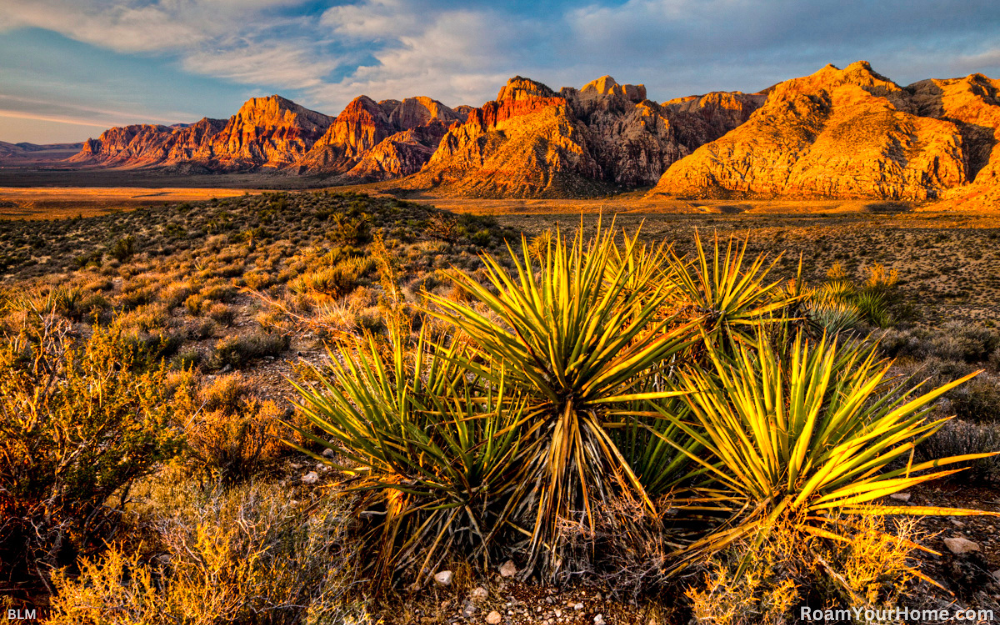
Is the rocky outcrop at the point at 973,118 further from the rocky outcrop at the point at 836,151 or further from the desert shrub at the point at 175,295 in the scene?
the desert shrub at the point at 175,295

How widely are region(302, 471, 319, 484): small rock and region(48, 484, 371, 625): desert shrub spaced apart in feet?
2.86

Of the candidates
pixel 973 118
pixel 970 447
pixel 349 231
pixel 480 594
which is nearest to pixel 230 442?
pixel 480 594

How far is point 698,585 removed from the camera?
2.26 meters

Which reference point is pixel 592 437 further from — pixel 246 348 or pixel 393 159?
pixel 393 159

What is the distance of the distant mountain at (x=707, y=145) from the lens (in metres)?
79.2

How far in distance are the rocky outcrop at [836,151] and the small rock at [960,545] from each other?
10278 cm

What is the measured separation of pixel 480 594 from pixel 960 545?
307 centimetres

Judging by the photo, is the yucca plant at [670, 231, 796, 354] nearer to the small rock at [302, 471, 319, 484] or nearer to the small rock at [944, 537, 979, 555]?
the small rock at [944, 537, 979, 555]

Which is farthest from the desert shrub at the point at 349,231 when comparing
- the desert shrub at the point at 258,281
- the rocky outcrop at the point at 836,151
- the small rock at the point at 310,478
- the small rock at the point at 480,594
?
the rocky outcrop at the point at 836,151

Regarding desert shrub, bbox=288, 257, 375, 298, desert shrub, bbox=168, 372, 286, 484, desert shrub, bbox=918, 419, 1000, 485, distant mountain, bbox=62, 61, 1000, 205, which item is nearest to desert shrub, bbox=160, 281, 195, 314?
desert shrub, bbox=288, 257, 375, 298

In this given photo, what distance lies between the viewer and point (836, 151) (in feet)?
276

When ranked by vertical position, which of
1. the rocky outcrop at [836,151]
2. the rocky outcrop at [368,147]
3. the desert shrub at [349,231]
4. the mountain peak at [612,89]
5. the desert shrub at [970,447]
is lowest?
the desert shrub at [970,447]

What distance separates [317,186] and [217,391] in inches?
6059

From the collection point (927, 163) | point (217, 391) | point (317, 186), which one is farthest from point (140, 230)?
point (317, 186)
